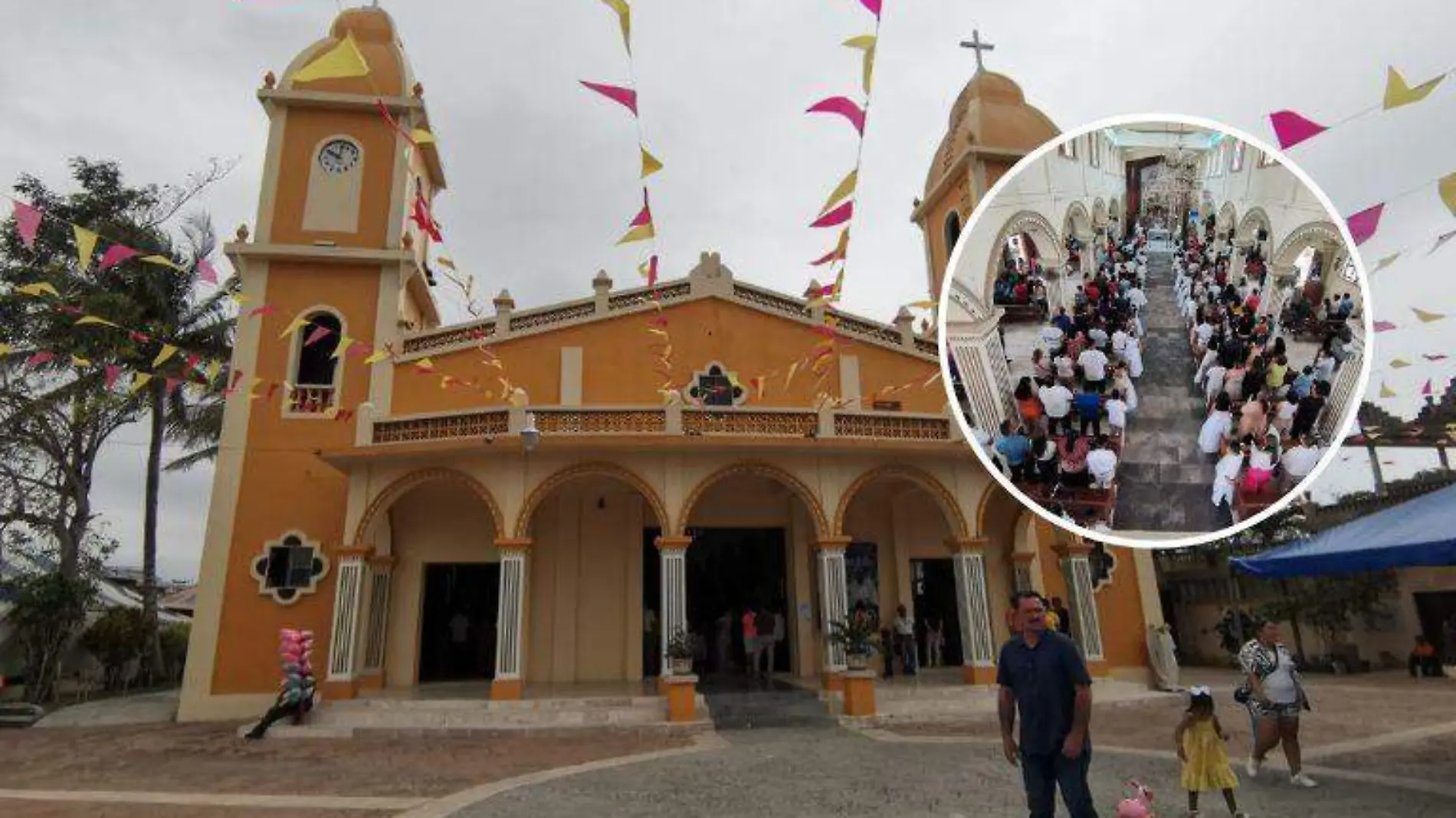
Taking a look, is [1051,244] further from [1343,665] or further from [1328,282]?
[1343,665]

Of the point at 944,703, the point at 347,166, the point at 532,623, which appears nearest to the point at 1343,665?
the point at 944,703

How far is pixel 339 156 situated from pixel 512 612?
35.1ft

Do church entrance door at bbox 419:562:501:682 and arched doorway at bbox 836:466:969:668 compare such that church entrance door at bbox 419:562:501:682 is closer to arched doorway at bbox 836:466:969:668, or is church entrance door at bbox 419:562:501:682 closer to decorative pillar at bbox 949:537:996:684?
arched doorway at bbox 836:466:969:668

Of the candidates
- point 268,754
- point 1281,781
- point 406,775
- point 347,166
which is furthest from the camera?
point 347,166

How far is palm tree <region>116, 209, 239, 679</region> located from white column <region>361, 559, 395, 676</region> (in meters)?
7.88

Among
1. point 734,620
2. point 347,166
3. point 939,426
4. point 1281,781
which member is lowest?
point 1281,781

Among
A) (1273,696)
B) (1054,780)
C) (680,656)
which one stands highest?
(680,656)

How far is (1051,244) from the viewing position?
347 centimetres

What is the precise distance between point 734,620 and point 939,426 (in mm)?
5446

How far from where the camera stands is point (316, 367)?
1609 cm

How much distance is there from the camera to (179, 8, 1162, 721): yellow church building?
44.3 ft

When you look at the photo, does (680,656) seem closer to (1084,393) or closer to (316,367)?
(316,367)

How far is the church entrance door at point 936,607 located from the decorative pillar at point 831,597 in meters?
3.29

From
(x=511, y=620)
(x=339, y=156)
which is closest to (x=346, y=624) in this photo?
(x=511, y=620)
